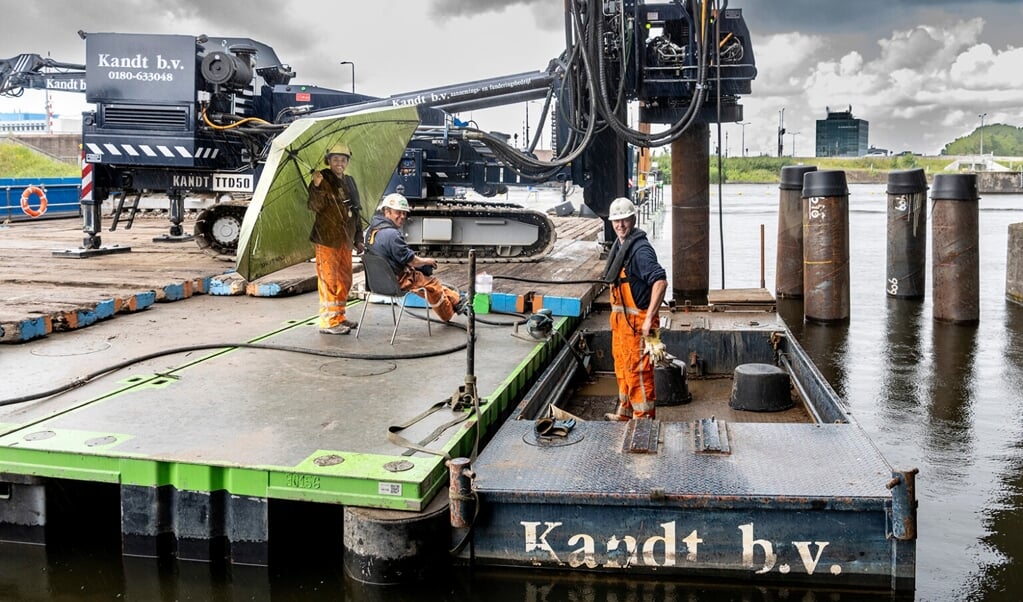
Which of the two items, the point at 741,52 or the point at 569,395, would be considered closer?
the point at 569,395

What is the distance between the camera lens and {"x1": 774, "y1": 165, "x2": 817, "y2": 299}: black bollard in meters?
14.7

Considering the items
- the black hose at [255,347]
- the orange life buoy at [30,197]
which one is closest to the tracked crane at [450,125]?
the black hose at [255,347]

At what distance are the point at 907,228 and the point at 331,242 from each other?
9.14 m

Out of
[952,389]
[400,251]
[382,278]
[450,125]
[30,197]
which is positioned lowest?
[952,389]

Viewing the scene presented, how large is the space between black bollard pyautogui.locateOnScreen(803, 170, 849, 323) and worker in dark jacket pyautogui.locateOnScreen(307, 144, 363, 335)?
686 centimetres

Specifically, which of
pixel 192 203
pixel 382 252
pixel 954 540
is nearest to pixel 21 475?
pixel 382 252

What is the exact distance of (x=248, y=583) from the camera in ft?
16.6

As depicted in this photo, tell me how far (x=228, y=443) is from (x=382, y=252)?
285 cm

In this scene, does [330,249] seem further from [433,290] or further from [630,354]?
[630,354]

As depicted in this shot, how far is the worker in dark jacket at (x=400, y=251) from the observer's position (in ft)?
25.7

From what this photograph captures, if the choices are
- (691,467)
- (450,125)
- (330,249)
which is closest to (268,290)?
(330,249)

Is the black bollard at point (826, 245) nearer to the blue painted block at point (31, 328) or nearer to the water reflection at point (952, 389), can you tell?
the water reflection at point (952, 389)

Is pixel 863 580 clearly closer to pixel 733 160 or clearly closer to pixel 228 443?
pixel 228 443

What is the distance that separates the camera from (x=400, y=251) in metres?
7.82
